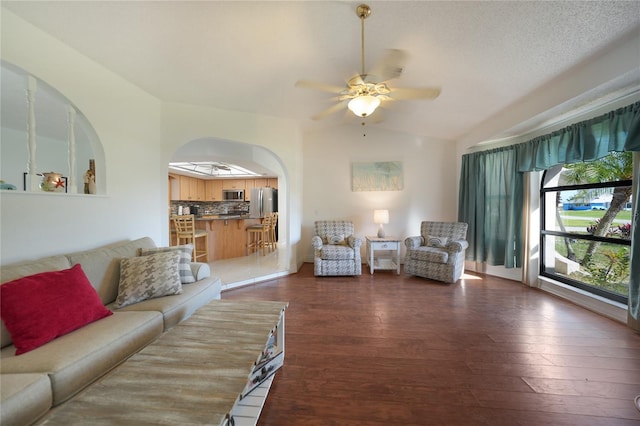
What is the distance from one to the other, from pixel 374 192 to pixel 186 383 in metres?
4.29

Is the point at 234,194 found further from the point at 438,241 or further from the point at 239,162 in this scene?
the point at 438,241

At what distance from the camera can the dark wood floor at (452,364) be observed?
4.40ft

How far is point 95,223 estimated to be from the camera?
2.18 metres

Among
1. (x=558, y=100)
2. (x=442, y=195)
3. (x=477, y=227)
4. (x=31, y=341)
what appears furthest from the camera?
(x=442, y=195)

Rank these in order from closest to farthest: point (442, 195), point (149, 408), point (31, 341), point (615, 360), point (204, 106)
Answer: point (149, 408)
point (31, 341)
point (615, 360)
point (204, 106)
point (442, 195)

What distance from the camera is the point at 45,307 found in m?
1.32

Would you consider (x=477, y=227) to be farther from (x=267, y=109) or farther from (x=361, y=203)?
(x=267, y=109)

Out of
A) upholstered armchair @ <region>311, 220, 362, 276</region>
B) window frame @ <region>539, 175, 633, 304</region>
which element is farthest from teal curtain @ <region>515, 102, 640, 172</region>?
upholstered armchair @ <region>311, 220, 362, 276</region>

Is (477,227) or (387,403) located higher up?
(477,227)

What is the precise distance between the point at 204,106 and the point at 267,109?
0.84 metres

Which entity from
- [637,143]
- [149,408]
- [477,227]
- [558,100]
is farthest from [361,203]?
[149,408]

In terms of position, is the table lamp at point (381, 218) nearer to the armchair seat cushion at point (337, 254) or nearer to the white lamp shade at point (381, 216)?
the white lamp shade at point (381, 216)

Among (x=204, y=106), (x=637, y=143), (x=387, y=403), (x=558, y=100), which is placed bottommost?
(x=387, y=403)

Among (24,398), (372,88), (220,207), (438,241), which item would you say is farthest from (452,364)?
(220,207)
